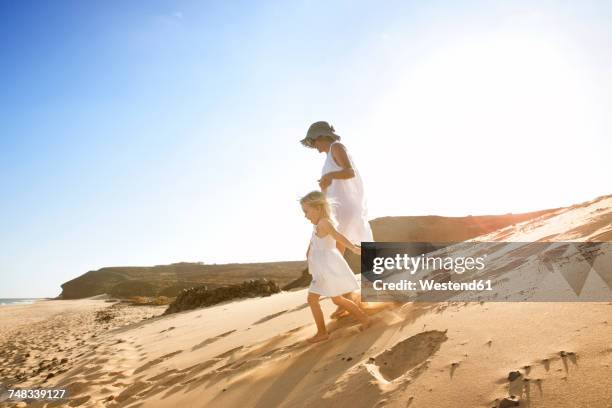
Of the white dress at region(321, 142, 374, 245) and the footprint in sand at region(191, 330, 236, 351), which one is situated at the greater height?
the white dress at region(321, 142, 374, 245)

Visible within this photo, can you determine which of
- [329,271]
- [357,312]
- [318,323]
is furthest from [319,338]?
[329,271]

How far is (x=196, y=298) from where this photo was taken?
1174 centimetres

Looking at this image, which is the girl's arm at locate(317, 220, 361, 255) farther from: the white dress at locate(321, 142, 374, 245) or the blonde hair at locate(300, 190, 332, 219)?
the white dress at locate(321, 142, 374, 245)

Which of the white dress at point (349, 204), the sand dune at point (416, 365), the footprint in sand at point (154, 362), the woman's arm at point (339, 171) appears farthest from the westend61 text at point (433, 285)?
the footprint in sand at point (154, 362)

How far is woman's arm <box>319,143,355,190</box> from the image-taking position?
394cm

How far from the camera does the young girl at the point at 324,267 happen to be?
9.78 ft

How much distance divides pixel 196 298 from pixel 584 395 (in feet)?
37.5

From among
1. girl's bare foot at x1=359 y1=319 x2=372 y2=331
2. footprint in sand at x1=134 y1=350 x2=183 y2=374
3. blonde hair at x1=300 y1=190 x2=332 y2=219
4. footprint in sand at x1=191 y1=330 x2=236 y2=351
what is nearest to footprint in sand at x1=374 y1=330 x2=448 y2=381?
girl's bare foot at x1=359 y1=319 x2=372 y2=331

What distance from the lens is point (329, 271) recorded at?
3.17 meters

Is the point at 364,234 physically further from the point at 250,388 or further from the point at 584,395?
the point at 584,395

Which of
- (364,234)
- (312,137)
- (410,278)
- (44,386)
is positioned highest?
(312,137)

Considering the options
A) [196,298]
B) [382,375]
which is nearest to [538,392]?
[382,375]

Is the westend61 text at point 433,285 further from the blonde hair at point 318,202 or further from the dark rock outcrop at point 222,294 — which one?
the dark rock outcrop at point 222,294

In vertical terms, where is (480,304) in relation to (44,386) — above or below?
above
